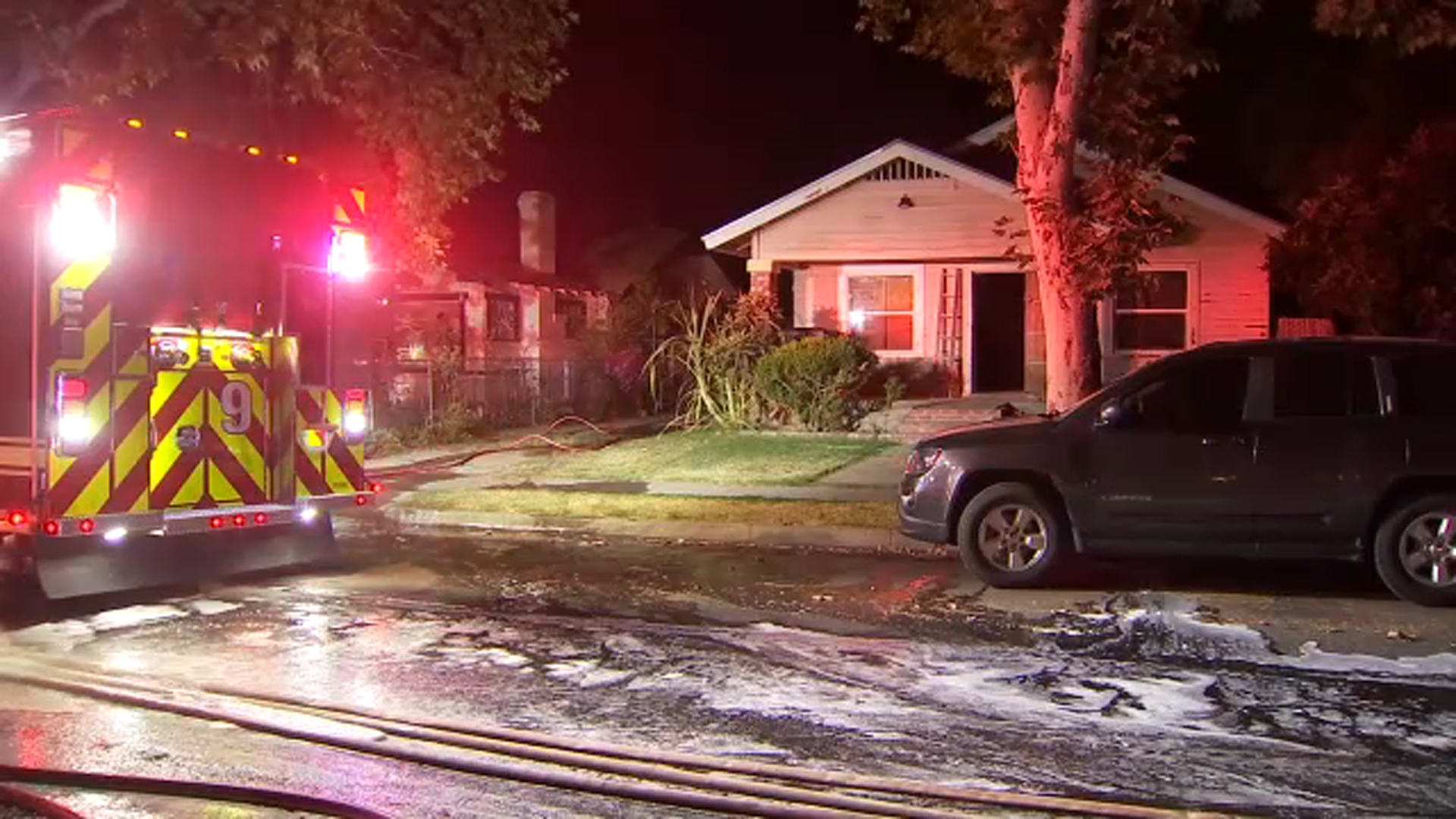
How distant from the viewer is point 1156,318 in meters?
21.5

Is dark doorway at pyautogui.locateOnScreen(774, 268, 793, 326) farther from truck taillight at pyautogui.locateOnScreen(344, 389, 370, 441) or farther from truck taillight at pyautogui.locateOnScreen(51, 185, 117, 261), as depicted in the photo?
truck taillight at pyautogui.locateOnScreen(51, 185, 117, 261)

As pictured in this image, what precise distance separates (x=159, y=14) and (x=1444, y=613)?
1256cm

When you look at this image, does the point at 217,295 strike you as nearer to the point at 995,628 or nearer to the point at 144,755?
the point at 144,755

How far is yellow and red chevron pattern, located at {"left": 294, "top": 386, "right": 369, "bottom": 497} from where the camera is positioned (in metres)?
9.71

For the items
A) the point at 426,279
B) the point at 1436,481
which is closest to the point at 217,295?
the point at 1436,481

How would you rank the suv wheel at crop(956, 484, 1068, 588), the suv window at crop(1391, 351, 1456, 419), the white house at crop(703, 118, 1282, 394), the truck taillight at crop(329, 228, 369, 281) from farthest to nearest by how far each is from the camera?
the white house at crop(703, 118, 1282, 394) → the truck taillight at crop(329, 228, 369, 281) → the suv wheel at crop(956, 484, 1068, 588) → the suv window at crop(1391, 351, 1456, 419)

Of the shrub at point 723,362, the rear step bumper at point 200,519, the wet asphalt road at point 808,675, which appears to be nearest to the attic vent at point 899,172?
the shrub at point 723,362

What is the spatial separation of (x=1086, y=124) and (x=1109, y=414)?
5236mm

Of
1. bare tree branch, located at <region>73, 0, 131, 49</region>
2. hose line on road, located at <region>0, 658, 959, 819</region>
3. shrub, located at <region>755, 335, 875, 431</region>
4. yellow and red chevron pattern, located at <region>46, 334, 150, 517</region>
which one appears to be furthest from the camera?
shrub, located at <region>755, 335, 875, 431</region>

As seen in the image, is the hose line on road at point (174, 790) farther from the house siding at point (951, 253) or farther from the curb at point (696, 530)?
the house siding at point (951, 253)

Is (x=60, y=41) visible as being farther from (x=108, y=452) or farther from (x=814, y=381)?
(x=814, y=381)

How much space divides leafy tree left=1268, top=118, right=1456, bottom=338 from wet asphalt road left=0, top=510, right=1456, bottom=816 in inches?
413

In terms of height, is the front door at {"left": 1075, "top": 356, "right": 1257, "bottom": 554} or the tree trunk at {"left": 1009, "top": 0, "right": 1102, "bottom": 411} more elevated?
the tree trunk at {"left": 1009, "top": 0, "right": 1102, "bottom": 411}

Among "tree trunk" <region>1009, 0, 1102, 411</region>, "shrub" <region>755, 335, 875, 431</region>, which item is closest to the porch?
"shrub" <region>755, 335, 875, 431</region>
